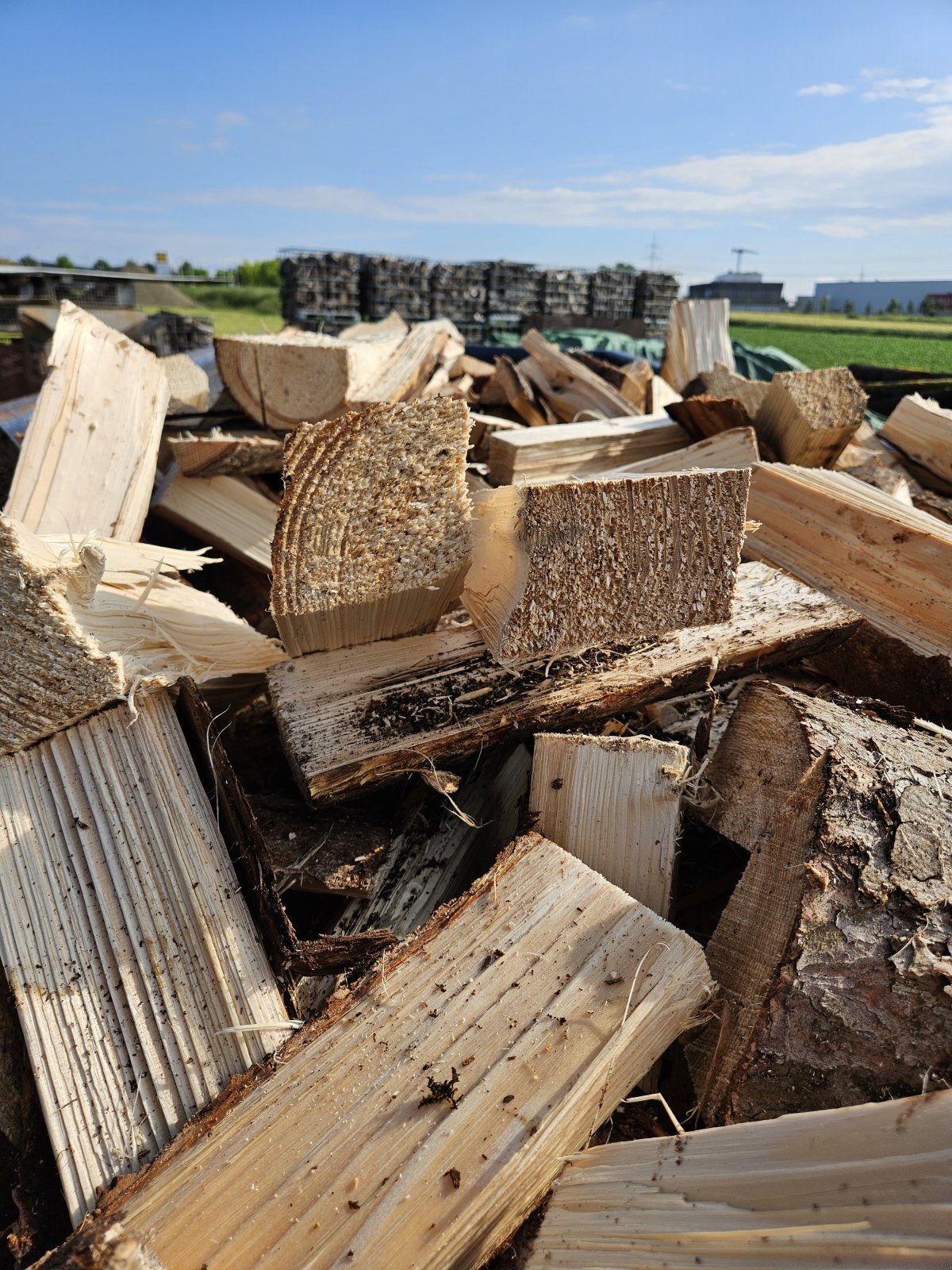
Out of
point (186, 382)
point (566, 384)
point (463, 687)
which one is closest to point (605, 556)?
point (463, 687)

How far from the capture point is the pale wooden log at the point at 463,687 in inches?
62.2

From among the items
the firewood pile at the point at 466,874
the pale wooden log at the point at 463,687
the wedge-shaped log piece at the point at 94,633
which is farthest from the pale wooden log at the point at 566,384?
the wedge-shaped log piece at the point at 94,633

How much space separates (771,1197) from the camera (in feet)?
3.24

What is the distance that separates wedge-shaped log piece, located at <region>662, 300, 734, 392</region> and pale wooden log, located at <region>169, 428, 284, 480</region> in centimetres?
257

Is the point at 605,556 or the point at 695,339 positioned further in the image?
the point at 695,339

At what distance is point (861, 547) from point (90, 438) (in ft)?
7.33

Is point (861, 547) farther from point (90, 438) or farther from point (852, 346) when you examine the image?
point (852, 346)

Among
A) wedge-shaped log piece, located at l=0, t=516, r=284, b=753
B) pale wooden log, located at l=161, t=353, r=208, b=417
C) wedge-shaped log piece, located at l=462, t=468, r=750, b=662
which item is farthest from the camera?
pale wooden log, located at l=161, t=353, r=208, b=417

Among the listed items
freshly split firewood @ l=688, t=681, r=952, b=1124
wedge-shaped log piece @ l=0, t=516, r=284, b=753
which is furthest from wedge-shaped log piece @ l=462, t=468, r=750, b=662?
wedge-shaped log piece @ l=0, t=516, r=284, b=753

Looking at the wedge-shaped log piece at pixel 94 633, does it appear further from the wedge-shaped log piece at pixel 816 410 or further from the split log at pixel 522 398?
the split log at pixel 522 398

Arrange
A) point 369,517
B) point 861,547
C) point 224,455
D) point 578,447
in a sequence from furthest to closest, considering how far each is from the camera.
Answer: point 578,447
point 224,455
point 861,547
point 369,517

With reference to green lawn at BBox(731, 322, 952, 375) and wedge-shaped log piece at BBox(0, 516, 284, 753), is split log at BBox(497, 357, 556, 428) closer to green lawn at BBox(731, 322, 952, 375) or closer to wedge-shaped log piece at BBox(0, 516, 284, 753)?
wedge-shaped log piece at BBox(0, 516, 284, 753)

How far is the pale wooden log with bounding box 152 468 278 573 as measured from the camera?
2.37 meters

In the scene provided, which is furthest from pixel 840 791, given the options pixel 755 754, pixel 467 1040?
pixel 467 1040
